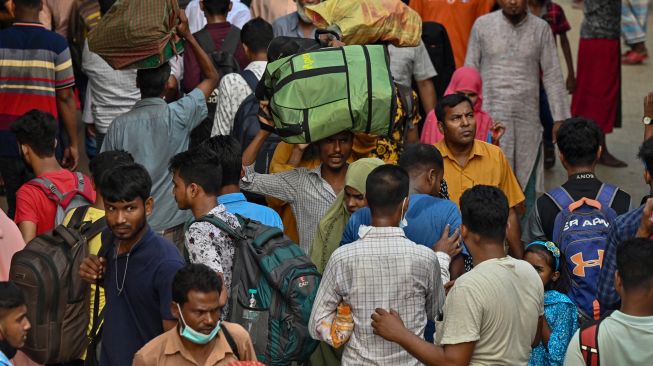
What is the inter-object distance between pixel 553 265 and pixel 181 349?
2.20 m

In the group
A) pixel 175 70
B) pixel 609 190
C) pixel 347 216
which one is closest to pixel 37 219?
pixel 347 216

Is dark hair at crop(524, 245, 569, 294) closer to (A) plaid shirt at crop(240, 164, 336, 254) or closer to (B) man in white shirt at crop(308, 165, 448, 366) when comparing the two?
(B) man in white shirt at crop(308, 165, 448, 366)

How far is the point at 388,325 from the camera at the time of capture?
5426mm

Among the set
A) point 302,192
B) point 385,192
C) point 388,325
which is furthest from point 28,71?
point 388,325

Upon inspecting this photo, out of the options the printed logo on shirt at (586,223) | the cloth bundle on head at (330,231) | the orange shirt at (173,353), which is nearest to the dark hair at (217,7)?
the cloth bundle on head at (330,231)

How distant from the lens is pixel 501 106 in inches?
387

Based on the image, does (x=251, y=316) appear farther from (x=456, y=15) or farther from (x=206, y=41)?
(x=456, y=15)

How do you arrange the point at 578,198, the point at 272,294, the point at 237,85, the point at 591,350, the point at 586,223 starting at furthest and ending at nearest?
the point at 237,85 → the point at 578,198 → the point at 586,223 → the point at 272,294 → the point at 591,350

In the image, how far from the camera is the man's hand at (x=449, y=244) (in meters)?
6.11

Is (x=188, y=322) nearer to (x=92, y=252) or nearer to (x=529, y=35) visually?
(x=92, y=252)

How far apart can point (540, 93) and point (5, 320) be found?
6.05 m

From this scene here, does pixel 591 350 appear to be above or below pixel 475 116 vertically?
below

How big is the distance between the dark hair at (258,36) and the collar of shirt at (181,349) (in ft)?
11.4

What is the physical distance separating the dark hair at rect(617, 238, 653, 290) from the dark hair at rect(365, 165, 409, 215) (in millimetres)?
1071
